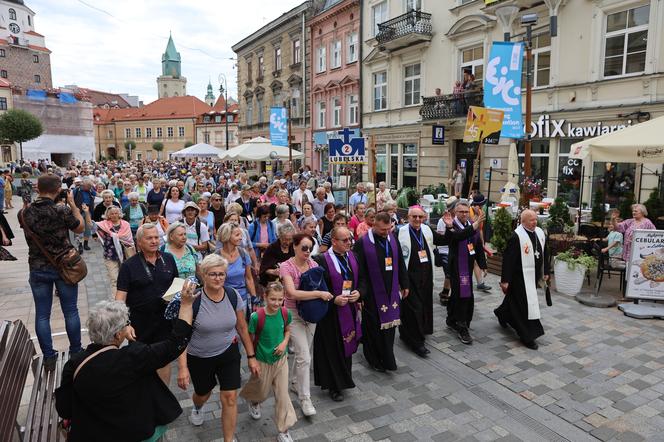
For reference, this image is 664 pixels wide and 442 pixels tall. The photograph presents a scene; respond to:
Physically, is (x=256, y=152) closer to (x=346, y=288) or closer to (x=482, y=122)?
(x=482, y=122)

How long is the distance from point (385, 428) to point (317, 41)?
1063 inches

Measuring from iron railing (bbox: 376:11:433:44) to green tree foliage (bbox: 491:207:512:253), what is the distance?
42.4 feet

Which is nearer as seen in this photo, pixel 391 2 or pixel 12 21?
pixel 391 2

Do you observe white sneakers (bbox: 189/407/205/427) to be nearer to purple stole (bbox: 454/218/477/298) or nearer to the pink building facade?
purple stole (bbox: 454/218/477/298)

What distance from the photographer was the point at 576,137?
45.5 feet

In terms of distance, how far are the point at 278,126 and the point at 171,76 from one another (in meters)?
109

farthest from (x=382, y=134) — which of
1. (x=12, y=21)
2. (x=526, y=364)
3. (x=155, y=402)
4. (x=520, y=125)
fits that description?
(x=12, y=21)

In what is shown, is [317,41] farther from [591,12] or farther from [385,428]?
[385,428]

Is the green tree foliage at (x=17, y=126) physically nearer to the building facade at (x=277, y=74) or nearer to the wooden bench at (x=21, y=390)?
the building facade at (x=277, y=74)

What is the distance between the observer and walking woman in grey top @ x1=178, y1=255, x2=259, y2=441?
3209 millimetres

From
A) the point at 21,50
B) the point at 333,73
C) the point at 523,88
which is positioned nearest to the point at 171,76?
the point at 21,50

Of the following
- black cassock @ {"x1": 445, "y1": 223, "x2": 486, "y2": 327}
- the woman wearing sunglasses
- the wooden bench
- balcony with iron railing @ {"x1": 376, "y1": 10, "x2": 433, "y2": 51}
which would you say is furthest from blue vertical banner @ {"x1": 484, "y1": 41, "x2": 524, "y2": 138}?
the wooden bench

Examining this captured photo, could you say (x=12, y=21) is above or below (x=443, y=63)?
above

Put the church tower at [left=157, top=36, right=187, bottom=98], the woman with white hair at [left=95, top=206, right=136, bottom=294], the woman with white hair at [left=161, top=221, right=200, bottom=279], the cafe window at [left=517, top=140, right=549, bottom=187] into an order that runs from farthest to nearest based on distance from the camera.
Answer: the church tower at [left=157, top=36, right=187, bottom=98] < the cafe window at [left=517, top=140, right=549, bottom=187] < the woman with white hair at [left=95, top=206, right=136, bottom=294] < the woman with white hair at [left=161, top=221, right=200, bottom=279]
